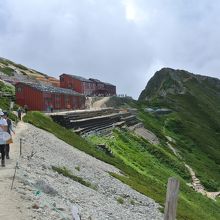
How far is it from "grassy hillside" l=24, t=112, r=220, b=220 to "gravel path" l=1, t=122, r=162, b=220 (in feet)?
14.7

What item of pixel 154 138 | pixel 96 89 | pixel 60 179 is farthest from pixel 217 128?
pixel 60 179

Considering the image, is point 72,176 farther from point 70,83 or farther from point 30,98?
point 70,83

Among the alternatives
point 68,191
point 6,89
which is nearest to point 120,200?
point 68,191

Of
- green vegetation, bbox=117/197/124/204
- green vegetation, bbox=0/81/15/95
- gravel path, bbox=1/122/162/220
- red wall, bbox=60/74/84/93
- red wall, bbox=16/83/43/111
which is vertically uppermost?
red wall, bbox=60/74/84/93

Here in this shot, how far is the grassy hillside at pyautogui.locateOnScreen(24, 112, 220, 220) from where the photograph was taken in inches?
2044

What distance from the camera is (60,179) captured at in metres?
30.0

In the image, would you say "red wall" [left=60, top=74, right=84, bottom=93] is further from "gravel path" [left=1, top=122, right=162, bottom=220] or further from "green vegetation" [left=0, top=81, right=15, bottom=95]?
"gravel path" [left=1, top=122, right=162, bottom=220]

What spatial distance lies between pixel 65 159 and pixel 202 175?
53071mm

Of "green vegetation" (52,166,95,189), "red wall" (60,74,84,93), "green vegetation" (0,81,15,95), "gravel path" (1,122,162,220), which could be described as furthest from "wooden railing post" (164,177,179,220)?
"red wall" (60,74,84,93)

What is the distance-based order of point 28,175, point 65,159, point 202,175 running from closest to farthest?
point 28,175
point 65,159
point 202,175

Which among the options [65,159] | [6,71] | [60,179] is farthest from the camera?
[6,71]

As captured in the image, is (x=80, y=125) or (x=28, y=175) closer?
(x=28, y=175)

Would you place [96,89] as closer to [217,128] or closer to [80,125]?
[217,128]

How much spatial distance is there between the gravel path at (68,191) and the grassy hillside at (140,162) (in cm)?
449
